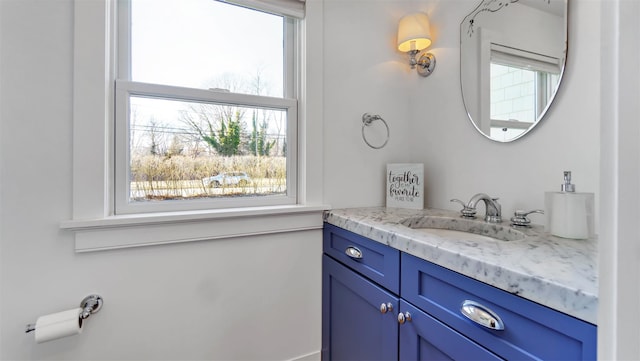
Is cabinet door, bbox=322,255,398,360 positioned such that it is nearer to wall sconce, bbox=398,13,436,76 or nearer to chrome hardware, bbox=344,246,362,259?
chrome hardware, bbox=344,246,362,259

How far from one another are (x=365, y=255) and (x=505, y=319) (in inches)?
20.3

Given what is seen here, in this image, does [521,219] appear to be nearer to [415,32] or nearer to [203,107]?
[415,32]

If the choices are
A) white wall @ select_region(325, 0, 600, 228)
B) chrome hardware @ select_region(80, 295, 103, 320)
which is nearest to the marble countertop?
white wall @ select_region(325, 0, 600, 228)

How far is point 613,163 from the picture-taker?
0.33 metres

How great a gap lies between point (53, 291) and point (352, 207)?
124 cm

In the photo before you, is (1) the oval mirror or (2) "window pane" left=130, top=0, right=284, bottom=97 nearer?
(1) the oval mirror

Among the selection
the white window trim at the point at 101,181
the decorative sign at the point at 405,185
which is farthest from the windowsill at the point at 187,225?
the decorative sign at the point at 405,185

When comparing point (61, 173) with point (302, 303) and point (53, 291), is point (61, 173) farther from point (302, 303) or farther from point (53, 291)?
point (302, 303)

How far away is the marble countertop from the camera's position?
0.48 m

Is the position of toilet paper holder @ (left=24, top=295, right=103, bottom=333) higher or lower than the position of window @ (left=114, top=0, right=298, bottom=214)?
lower

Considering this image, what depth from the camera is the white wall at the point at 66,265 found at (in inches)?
34.9

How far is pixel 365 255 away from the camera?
1.04 m

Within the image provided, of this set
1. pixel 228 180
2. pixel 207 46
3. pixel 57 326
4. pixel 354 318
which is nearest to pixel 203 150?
pixel 228 180

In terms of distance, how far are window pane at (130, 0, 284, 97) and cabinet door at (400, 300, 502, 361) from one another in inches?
44.5
